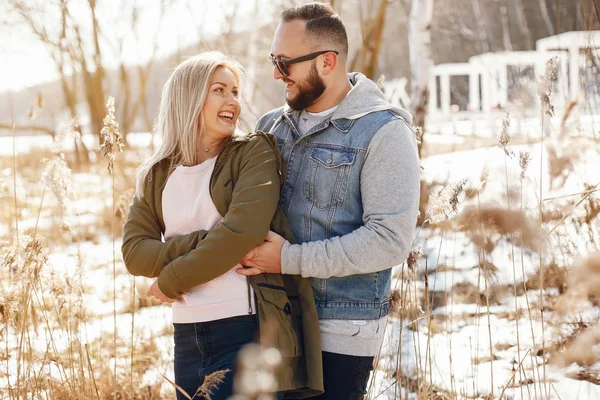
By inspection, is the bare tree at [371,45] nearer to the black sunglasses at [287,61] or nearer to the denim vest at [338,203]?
the black sunglasses at [287,61]

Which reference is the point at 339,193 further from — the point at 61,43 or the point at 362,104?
the point at 61,43

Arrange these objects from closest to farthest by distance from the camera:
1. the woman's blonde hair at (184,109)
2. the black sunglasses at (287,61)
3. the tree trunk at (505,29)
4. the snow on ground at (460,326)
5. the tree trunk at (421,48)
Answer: the woman's blonde hair at (184,109), the black sunglasses at (287,61), the snow on ground at (460,326), the tree trunk at (421,48), the tree trunk at (505,29)

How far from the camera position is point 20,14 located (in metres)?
13.6

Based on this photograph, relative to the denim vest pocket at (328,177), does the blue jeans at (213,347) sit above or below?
below

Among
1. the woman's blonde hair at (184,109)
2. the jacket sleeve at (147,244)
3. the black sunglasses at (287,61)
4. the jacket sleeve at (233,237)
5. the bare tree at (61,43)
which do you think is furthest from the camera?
the bare tree at (61,43)

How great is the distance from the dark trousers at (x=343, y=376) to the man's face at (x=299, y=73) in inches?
33.0

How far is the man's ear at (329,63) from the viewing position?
2.26 metres

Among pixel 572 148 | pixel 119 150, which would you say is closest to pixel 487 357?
pixel 572 148

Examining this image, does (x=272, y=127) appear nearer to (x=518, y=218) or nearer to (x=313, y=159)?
(x=313, y=159)

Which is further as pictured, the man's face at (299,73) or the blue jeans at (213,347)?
the man's face at (299,73)

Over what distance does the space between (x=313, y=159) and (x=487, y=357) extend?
2.06 metres

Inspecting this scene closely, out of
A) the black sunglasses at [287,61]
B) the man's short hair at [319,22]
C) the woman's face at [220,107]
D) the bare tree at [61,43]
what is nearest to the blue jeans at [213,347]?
the woman's face at [220,107]

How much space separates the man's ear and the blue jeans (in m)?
0.86

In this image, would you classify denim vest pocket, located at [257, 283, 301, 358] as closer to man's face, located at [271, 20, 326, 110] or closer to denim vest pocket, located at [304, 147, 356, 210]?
denim vest pocket, located at [304, 147, 356, 210]
